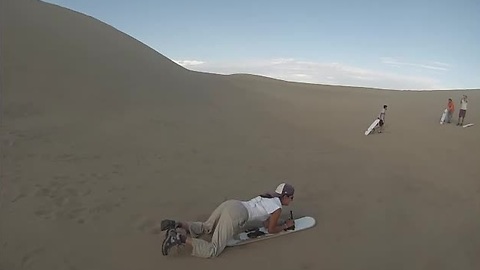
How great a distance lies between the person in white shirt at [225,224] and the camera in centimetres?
450

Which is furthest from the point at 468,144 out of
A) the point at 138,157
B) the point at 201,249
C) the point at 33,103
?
the point at 33,103

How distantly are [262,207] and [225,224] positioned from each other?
55 cm

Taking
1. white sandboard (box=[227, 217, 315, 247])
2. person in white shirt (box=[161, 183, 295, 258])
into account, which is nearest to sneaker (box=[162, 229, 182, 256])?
person in white shirt (box=[161, 183, 295, 258])

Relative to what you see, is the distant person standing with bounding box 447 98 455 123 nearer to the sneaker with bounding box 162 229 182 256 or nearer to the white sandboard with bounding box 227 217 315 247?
the white sandboard with bounding box 227 217 315 247

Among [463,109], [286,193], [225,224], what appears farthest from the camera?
[463,109]

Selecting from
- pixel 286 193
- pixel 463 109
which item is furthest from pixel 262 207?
pixel 463 109

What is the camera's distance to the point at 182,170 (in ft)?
26.0

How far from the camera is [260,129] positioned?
13.2 meters

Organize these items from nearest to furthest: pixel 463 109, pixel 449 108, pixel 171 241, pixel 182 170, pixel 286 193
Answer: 1. pixel 171 241
2. pixel 286 193
3. pixel 182 170
4. pixel 463 109
5. pixel 449 108

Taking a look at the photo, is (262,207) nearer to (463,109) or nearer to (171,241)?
(171,241)

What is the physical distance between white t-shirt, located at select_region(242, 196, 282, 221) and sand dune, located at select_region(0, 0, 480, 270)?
1.18 ft

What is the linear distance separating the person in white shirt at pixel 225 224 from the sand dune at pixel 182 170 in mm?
161

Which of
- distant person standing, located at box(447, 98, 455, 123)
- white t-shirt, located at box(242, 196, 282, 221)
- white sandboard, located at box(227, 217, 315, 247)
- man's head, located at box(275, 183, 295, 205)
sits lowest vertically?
white sandboard, located at box(227, 217, 315, 247)

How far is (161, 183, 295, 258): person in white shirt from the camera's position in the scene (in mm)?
4504
